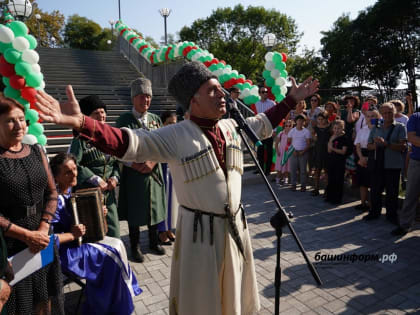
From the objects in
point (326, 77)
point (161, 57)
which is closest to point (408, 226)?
point (161, 57)

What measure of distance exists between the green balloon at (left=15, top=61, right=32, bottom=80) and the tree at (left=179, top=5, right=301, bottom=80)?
3231 cm

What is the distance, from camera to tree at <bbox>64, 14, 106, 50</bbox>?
140ft

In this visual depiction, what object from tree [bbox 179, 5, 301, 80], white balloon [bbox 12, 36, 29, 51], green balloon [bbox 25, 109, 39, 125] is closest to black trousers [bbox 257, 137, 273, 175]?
green balloon [bbox 25, 109, 39, 125]

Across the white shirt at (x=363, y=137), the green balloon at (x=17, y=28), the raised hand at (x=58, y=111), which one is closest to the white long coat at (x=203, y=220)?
the raised hand at (x=58, y=111)

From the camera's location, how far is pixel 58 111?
162 centimetres

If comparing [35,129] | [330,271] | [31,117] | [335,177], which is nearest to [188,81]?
[330,271]

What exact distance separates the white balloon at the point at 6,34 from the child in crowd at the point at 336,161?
662 cm

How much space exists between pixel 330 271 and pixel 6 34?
6608mm

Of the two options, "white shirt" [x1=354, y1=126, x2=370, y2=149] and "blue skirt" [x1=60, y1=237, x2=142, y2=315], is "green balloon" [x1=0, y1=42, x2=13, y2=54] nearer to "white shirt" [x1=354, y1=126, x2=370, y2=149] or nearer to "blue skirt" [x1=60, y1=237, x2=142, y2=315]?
"blue skirt" [x1=60, y1=237, x2=142, y2=315]

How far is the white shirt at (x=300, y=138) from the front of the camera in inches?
313

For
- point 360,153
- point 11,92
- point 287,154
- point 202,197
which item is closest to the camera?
point 202,197

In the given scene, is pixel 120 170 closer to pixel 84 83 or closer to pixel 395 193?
pixel 395 193

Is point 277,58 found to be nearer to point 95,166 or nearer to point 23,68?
point 23,68

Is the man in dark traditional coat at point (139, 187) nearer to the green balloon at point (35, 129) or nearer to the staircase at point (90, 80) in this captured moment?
the green balloon at point (35, 129)
